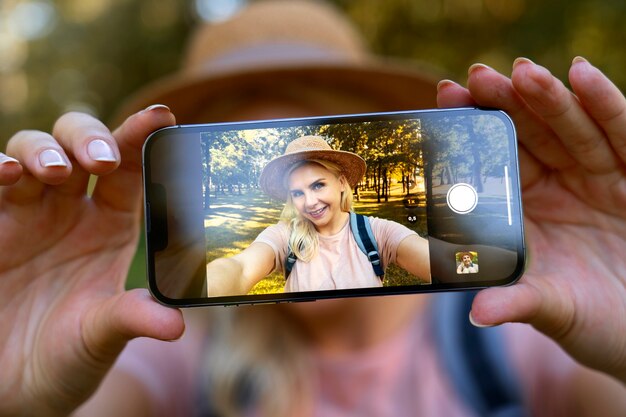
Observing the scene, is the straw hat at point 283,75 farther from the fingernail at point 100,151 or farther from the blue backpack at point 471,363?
the fingernail at point 100,151

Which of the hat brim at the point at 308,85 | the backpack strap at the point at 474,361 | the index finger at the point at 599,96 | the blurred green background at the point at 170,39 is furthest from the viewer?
the blurred green background at the point at 170,39

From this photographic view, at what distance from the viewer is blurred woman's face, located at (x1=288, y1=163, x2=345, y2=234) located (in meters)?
0.88

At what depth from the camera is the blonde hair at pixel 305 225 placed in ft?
2.88

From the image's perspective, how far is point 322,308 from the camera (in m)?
1.68

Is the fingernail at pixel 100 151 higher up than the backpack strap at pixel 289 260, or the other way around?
the fingernail at pixel 100 151

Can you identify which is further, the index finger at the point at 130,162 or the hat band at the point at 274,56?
the hat band at the point at 274,56

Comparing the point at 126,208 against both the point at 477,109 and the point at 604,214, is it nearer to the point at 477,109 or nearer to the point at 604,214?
the point at 477,109

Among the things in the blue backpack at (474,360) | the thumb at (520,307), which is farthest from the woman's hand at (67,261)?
the blue backpack at (474,360)

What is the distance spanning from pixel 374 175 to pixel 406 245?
12 centimetres

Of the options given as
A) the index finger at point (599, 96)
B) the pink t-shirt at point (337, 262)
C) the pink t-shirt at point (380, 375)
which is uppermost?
the index finger at point (599, 96)

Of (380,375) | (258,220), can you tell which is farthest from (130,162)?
(380,375)

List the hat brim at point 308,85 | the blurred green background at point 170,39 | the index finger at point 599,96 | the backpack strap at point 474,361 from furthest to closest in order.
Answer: the blurred green background at point 170,39 → the hat brim at point 308,85 → the backpack strap at point 474,361 → the index finger at point 599,96

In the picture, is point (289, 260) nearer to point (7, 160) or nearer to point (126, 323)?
point (126, 323)

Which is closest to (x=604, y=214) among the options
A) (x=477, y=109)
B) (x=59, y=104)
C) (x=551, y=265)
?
(x=551, y=265)
